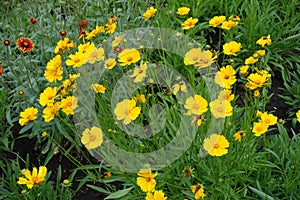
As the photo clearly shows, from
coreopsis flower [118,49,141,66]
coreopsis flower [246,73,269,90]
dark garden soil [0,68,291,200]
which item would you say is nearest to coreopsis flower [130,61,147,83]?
coreopsis flower [118,49,141,66]

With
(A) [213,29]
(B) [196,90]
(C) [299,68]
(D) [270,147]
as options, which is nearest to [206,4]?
(A) [213,29]

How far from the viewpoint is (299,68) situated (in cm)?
301

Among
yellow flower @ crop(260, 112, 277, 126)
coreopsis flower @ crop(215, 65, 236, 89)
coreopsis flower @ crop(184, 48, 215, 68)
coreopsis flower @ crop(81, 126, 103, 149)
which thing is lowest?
coreopsis flower @ crop(81, 126, 103, 149)

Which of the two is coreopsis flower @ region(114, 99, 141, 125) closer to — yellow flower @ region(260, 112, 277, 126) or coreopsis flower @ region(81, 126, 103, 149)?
coreopsis flower @ region(81, 126, 103, 149)

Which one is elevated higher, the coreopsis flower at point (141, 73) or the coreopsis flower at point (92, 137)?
the coreopsis flower at point (141, 73)

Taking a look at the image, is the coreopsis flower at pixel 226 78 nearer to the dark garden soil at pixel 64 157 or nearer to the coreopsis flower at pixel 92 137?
the coreopsis flower at pixel 92 137

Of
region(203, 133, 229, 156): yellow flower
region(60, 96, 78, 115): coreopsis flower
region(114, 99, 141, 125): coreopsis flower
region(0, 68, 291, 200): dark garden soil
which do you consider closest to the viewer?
region(203, 133, 229, 156): yellow flower

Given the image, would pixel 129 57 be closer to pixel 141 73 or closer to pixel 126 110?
pixel 141 73

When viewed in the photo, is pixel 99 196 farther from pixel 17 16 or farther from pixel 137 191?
pixel 17 16

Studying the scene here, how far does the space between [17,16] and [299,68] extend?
2.01 m

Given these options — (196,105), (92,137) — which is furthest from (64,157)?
(196,105)

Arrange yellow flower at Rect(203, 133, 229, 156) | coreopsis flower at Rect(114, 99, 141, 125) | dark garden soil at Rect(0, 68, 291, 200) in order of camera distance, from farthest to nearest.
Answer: dark garden soil at Rect(0, 68, 291, 200)
coreopsis flower at Rect(114, 99, 141, 125)
yellow flower at Rect(203, 133, 229, 156)

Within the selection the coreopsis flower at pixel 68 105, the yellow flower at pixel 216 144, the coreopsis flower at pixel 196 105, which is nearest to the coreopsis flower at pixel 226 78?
the coreopsis flower at pixel 196 105

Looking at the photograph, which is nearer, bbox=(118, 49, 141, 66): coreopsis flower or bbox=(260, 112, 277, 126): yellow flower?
bbox=(260, 112, 277, 126): yellow flower
